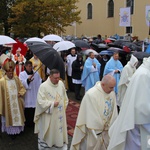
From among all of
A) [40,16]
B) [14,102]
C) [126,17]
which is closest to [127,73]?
[14,102]

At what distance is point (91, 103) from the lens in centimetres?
381

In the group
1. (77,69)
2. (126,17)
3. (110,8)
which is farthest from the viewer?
(110,8)

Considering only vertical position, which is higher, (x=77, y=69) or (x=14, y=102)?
(x=77, y=69)

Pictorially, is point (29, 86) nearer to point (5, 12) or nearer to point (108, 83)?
point (108, 83)

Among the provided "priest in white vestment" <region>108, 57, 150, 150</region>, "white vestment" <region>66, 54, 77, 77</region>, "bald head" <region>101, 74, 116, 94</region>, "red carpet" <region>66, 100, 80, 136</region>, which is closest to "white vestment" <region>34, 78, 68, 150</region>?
"red carpet" <region>66, 100, 80, 136</region>

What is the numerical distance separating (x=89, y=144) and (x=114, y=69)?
179 inches

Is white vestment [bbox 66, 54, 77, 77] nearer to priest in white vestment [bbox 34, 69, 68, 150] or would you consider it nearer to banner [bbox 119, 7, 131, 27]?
priest in white vestment [bbox 34, 69, 68, 150]

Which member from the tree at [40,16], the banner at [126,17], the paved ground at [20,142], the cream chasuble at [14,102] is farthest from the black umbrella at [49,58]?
the tree at [40,16]

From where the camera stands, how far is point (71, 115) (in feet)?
24.0

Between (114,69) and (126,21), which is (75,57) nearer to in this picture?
(114,69)

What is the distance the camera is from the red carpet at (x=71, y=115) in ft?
20.7

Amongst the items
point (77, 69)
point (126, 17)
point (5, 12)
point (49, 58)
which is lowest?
point (77, 69)

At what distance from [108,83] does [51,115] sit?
1534mm

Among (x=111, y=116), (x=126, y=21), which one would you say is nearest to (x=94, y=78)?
(x=111, y=116)
